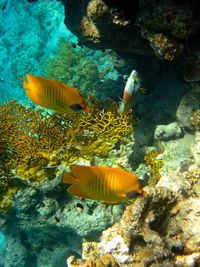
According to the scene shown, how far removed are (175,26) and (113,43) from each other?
2327 millimetres

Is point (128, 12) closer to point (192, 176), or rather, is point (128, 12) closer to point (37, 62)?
point (192, 176)

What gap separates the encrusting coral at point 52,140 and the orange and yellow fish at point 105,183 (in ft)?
7.56

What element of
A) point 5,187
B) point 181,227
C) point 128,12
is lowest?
point 181,227

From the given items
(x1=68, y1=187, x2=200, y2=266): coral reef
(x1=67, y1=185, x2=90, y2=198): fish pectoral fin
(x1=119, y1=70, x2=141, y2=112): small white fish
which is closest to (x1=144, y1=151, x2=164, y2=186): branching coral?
(x1=68, y1=187, x2=200, y2=266): coral reef

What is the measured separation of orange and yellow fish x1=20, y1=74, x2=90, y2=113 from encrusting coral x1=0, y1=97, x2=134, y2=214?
201cm

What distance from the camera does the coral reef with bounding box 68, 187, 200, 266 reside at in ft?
10.2

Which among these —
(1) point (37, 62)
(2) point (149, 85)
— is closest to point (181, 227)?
(2) point (149, 85)

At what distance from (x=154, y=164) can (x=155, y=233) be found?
208 cm

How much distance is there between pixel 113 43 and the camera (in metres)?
4.97

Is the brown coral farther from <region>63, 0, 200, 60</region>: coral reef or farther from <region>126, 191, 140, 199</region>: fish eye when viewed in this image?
<region>126, 191, 140, 199</region>: fish eye

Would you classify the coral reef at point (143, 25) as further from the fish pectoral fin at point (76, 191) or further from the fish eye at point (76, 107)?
the fish pectoral fin at point (76, 191)

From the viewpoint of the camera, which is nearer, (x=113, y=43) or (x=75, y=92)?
(x=75, y=92)

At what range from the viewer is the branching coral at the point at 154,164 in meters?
4.86

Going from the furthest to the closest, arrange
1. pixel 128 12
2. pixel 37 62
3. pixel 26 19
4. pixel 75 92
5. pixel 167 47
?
pixel 26 19 → pixel 37 62 → pixel 128 12 → pixel 167 47 → pixel 75 92
